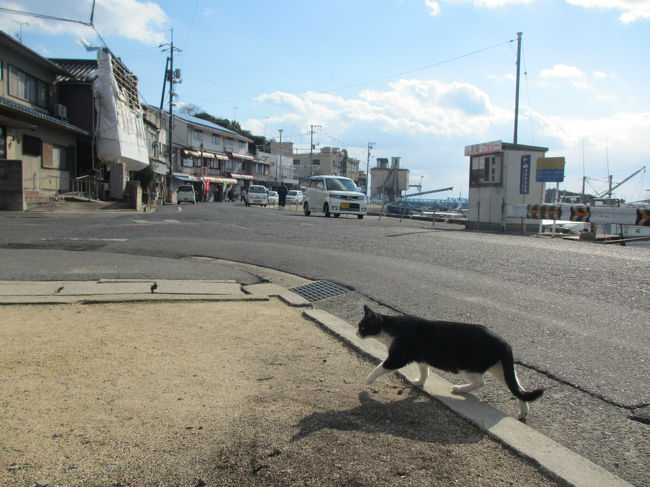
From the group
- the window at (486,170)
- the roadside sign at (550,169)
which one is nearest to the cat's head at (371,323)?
the roadside sign at (550,169)

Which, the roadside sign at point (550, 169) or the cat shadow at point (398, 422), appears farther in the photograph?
the roadside sign at point (550, 169)

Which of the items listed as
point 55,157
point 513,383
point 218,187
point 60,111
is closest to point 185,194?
point 60,111

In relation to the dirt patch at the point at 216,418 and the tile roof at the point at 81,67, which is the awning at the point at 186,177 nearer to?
the tile roof at the point at 81,67

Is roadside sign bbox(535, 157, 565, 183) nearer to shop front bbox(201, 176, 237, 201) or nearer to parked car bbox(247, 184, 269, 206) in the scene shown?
parked car bbox(247, 184, 269, 206)

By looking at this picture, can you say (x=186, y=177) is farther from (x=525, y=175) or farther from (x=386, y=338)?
(x=386, y=338)

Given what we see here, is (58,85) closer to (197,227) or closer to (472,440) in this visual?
(197,227)

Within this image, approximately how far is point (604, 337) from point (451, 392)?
216cm

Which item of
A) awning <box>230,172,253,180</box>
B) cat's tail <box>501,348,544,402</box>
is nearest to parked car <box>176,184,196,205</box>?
awning <box>230,172,253,180</box>

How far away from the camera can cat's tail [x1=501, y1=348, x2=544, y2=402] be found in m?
2.77

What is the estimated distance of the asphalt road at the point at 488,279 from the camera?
3057 millimetres

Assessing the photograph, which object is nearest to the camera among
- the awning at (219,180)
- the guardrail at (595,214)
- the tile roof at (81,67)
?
the guardrail at (595,214)

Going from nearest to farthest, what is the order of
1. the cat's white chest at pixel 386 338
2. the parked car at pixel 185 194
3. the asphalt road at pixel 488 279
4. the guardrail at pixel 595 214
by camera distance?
the asphalt road at pixel 488 279 < the cat's white chest at pixel 386 338 < the guardrail at pixel 595 214 < the parked car at pixel 185 194

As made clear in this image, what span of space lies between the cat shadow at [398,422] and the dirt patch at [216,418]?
0.04 ft

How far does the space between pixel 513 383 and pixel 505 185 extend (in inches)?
657
